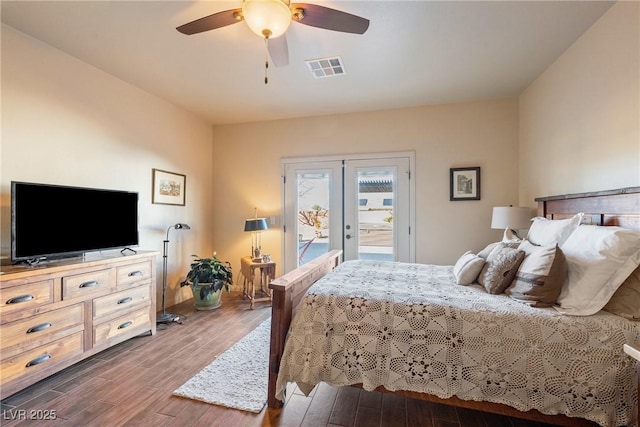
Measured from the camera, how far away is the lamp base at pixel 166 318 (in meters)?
3.30

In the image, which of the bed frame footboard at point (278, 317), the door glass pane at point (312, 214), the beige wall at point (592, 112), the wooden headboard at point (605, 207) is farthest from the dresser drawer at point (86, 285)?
the beige wall at point (592, 112)

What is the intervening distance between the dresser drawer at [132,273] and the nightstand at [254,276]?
1.28 m

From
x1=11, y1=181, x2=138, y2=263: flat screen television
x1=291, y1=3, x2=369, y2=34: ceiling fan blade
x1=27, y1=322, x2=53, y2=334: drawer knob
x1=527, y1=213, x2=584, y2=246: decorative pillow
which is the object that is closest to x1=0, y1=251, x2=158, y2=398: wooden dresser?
x1=27, y1=322, x2=53, y2=334: drawer knob

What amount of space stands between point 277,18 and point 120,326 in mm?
2850

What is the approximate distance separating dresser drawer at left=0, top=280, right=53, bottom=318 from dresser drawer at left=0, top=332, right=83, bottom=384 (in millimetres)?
311

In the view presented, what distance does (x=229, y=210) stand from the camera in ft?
15.5

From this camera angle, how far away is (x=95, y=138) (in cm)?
298

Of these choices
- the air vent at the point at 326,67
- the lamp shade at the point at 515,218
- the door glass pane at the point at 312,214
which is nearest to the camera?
the air vent at the point at 326,67

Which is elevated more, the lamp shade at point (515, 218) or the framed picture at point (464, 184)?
the framed picture at point (464, 184)

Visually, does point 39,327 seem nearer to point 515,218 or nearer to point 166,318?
point 166,318

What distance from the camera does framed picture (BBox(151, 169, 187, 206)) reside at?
3701 millimetres

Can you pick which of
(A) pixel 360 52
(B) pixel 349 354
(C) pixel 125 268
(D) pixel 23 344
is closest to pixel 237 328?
(C) pixel 125 268

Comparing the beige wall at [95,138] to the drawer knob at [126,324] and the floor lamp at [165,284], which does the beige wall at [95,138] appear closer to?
the floor lamp at [165,284]

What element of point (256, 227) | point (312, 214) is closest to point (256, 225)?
point (256, 227)
